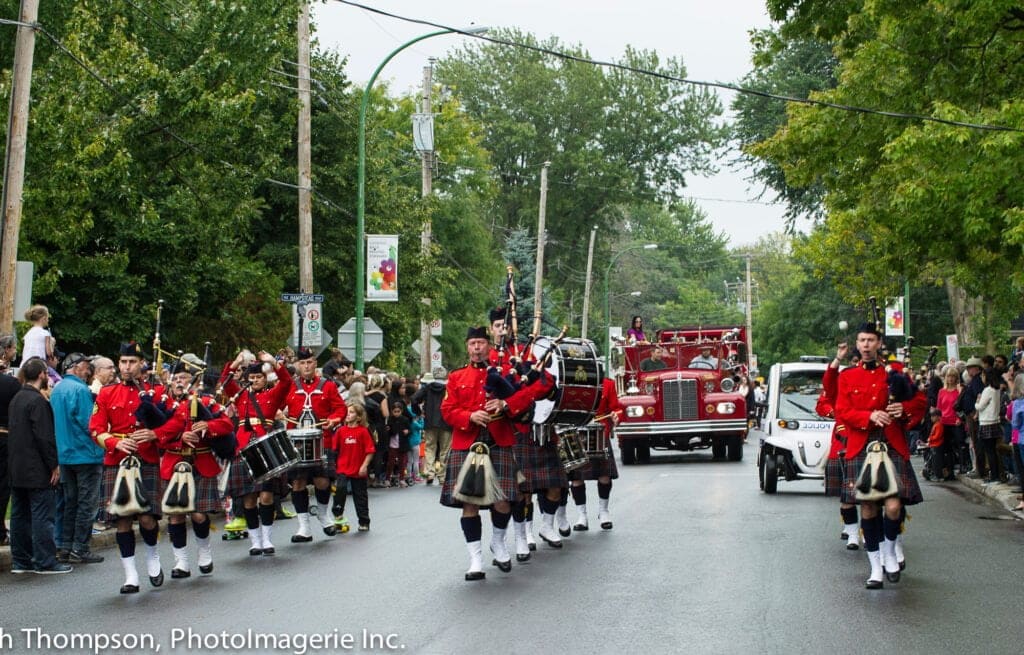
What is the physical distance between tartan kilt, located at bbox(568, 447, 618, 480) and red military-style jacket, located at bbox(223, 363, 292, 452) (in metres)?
3.11

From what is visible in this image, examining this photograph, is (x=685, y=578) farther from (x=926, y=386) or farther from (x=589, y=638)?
(x=926, y=386)

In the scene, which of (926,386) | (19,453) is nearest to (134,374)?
(19,453)

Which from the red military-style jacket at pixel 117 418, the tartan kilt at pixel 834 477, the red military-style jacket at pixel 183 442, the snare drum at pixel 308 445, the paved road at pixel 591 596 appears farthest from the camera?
the snare drum at pixel 308 445

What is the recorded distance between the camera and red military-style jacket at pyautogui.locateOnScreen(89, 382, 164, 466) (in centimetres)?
1152

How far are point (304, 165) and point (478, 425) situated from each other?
59.7 ft

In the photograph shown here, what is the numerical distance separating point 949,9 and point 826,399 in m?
8.67

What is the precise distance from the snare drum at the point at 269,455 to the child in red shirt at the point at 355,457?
1.79 metres

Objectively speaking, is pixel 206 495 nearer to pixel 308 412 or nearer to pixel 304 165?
pixel 308 412

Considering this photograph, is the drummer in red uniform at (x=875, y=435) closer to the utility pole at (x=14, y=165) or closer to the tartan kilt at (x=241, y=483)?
the tartan kilt at (x=241, y=483)

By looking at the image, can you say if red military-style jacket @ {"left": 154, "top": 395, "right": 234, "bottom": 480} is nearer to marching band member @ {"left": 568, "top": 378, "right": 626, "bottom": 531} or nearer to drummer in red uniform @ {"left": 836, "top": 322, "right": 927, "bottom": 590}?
marching band member @ {"left": 568, "top": 378, "right": 626, "bottom": 531}

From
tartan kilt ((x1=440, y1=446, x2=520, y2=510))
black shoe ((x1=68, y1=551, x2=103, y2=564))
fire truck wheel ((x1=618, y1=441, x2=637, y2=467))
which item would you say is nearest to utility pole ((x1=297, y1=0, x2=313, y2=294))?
fire truck wheel ((x1=618, y1=441, x2=637, y2=467))

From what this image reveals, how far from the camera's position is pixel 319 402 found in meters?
14.8

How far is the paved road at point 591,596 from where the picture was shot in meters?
9.00

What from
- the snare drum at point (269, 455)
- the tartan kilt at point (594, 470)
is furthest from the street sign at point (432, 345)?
the snare drum at point (269, 455)
